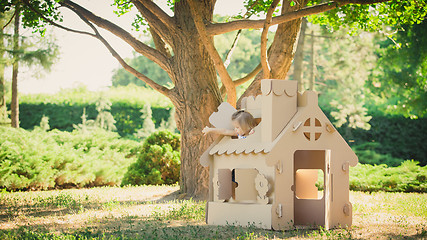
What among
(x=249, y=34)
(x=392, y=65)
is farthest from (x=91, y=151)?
(x=249, y=34)

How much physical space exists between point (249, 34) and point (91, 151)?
27.6m

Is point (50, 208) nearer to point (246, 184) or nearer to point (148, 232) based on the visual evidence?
point (148, 232)

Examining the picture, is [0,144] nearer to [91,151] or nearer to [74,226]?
[91,151]

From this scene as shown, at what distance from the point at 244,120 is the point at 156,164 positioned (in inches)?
253

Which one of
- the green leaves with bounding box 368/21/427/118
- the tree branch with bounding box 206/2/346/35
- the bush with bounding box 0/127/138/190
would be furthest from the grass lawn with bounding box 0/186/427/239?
the green leaves with bounding box 368/21/427/118

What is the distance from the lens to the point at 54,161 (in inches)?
449

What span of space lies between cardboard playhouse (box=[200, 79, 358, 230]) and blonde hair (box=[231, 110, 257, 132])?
0.15m

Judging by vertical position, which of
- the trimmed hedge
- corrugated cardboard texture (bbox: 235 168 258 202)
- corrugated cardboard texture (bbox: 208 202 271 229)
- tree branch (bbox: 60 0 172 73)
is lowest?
corrugated cardboard texture (bbox: 208 202 271 229)

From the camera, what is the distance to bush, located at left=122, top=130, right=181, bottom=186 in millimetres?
11859

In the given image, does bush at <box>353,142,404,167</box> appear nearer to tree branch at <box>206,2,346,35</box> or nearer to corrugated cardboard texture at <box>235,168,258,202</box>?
tree branch at <box>206,2,346,35</box>

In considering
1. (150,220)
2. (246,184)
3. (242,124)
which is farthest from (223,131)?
(150,220)

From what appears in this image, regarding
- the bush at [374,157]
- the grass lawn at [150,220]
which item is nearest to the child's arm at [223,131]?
the grass lawn at [150,220]

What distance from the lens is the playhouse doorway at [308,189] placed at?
20.1ft

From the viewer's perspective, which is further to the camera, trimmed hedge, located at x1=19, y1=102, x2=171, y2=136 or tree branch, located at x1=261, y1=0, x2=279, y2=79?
trimmed hedge, located at x1=19, y1=102, x2=171, y2=136
